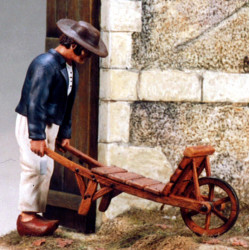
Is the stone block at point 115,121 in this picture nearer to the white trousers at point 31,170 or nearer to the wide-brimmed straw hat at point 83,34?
the white trousers at point 31,170

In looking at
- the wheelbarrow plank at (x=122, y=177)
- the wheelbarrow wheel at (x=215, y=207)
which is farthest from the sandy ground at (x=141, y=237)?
the wheelbarrow plank at (x=122, y=177)

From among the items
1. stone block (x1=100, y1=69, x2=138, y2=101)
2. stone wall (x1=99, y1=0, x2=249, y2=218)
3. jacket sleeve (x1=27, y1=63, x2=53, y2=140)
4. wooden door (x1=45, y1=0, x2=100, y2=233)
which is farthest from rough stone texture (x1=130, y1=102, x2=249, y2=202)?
jacket sleeve (x1=27, y1=63, x2=53, y2=140)

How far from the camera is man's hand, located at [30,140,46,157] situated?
4.99 m

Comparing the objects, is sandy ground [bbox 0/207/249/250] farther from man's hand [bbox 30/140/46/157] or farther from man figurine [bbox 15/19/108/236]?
man's hand [bbox 30/140/46/157]

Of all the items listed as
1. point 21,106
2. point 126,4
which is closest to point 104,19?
point 126,4

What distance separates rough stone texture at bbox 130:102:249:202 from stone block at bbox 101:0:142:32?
654 mm

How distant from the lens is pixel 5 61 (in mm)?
7496

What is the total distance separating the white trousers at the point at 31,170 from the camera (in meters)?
5.18

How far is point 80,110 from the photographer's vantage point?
5.88 metres

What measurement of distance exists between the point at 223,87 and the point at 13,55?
8.86 ft

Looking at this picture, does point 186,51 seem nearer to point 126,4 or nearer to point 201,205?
point 126,4

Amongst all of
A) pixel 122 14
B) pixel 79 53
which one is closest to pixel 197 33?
pixel 122 14

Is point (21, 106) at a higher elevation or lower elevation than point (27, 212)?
higher

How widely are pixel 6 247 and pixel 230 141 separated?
1979 mm
